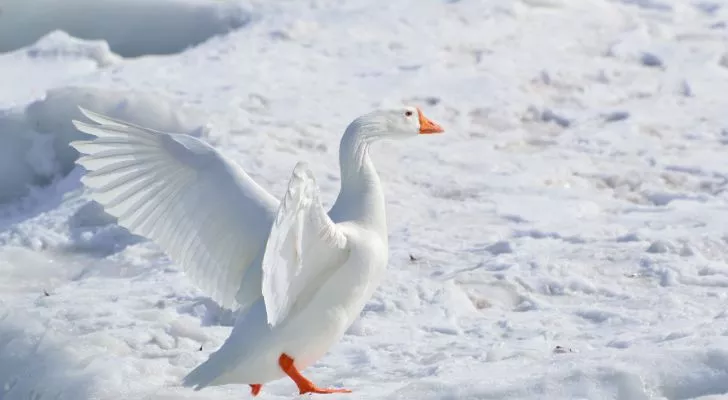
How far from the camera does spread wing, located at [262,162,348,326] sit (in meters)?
3.81

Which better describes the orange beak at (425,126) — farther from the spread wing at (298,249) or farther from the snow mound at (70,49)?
the snow mound at (70,49)

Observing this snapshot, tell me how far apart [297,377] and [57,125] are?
3891mm

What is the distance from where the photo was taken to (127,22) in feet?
32.9

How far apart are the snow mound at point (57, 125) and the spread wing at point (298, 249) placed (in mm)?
3368

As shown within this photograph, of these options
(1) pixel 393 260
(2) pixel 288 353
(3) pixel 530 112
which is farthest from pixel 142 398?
(3) pixel 530 112

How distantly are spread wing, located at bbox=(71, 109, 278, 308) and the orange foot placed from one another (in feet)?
1.40

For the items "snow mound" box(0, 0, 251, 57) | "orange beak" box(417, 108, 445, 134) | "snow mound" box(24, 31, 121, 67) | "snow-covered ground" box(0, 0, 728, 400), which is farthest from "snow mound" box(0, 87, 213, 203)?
"orange beak" box(417, 108, 445, 134)

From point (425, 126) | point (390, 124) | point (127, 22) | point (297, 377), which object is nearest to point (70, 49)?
point (127, 22)

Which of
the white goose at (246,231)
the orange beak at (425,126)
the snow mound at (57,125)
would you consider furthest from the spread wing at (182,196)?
the snow mound at (57,125)


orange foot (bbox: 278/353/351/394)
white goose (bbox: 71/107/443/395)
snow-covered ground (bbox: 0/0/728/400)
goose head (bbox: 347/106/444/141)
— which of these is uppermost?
goose head (bbox: 347/106/444/141)

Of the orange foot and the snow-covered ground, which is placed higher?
the orange foot

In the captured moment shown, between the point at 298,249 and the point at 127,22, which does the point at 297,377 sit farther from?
the point at 127,22

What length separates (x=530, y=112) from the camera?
842cm

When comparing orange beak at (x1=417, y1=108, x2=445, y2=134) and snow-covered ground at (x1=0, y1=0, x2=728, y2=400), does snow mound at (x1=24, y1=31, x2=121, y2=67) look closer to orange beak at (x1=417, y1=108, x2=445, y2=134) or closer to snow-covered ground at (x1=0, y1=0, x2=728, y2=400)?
snow-covered ground at (x1=0, y1=0, x2=728, y2=400)
